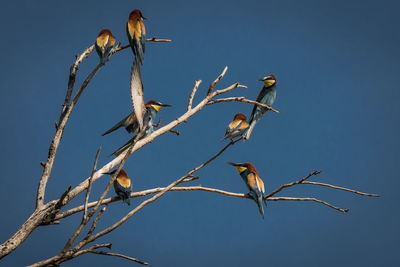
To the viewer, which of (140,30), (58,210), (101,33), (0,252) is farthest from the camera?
(101,33)

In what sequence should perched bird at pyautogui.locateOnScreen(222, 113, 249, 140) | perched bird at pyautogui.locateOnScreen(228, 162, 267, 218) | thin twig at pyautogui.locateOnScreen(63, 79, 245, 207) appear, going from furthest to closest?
perched bird at pyautogui.locateOnScreen(222, 113, 249, 140), perched bird at pyautogui.locateOnScreen(228, 162, 267, 218), thin twig at pyautogui.locateOnScreen(63, 79, 245, 207)

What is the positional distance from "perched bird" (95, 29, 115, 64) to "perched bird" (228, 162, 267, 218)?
41.6 inches

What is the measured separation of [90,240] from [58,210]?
1.85 ft

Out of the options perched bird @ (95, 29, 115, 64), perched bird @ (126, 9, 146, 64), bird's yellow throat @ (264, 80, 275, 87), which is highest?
perched bird @ (95, 29, 115, 64)

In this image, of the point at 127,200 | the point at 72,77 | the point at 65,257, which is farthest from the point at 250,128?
the point at 65,257

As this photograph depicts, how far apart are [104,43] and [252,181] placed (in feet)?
4.35

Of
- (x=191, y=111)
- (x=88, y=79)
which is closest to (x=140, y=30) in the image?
(x=88, y=79)

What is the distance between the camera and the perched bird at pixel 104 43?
3.11 metres

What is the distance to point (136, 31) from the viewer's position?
2.70 metres

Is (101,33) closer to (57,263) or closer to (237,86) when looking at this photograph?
(237,86)

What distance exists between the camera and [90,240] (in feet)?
5.14

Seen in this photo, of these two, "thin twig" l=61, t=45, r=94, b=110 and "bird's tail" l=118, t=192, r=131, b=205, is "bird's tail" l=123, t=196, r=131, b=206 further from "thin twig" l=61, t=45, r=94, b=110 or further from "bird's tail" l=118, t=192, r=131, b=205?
"thin twig" l=61, t=45, r=94, b=110

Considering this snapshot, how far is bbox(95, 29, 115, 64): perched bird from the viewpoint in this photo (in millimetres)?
3105

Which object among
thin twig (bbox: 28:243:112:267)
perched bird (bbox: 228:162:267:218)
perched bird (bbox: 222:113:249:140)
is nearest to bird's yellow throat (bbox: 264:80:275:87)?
perched bird (bbox: 222:113:249:140)
